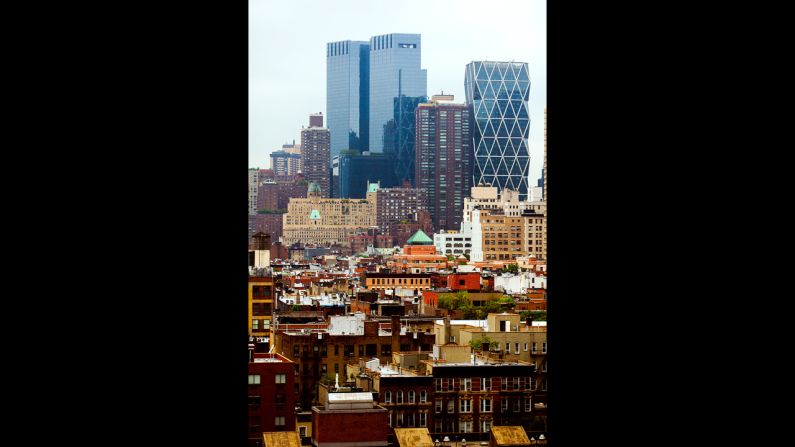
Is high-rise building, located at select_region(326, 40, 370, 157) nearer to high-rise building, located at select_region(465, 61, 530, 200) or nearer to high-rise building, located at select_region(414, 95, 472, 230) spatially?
high-rise building, located at select_region(465, 61, 530, 200)

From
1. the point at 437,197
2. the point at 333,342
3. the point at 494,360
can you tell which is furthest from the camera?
the point at 437,197

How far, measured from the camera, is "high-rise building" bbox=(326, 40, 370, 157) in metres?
47.6

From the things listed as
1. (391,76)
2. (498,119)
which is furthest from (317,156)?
(391,76)

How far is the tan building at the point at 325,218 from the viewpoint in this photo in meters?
33.9

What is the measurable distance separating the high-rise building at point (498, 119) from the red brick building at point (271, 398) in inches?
1251

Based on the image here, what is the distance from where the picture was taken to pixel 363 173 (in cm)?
4097

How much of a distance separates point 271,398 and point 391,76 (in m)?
44.3
